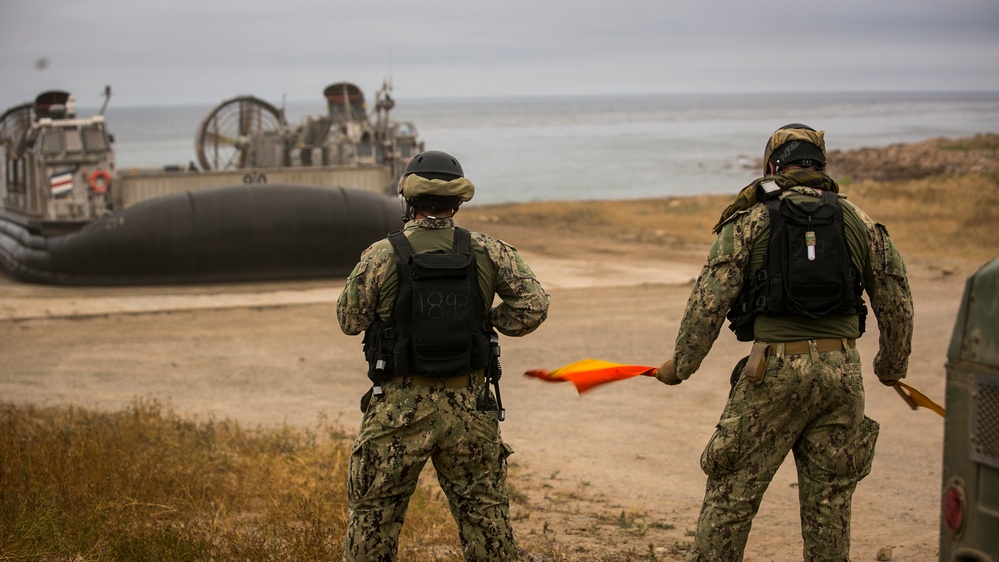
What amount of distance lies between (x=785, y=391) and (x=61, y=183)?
13.3 m

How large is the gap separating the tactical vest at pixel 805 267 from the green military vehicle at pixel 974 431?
1.05 m

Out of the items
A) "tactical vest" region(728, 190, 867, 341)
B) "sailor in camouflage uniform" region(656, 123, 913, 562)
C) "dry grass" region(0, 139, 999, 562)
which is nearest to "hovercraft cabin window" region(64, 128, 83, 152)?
"dry grass" region(0, 139, 999, 562)

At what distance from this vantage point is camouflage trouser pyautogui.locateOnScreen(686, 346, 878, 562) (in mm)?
3387

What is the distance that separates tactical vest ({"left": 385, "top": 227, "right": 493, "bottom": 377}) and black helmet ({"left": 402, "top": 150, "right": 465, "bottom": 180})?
268mm

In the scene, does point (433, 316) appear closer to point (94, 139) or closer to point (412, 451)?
point (412, 451)

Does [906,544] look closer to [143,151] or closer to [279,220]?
[279,220]

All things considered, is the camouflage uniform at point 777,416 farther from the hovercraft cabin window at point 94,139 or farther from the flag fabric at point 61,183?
the hovercraft cabin window at point 94,139

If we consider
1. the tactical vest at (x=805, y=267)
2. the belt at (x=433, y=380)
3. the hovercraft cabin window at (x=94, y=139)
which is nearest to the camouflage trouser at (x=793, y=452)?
the tactical vest at (x=805, y=267)

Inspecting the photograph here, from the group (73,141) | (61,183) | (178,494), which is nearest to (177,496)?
(178,494)

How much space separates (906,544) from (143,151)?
56107mm

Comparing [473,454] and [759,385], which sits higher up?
[759,385]

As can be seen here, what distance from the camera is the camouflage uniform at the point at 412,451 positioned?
3.28m

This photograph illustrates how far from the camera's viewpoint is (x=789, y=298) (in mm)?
3398

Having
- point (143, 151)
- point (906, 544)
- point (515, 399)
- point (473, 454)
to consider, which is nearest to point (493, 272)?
point (473, 454)
